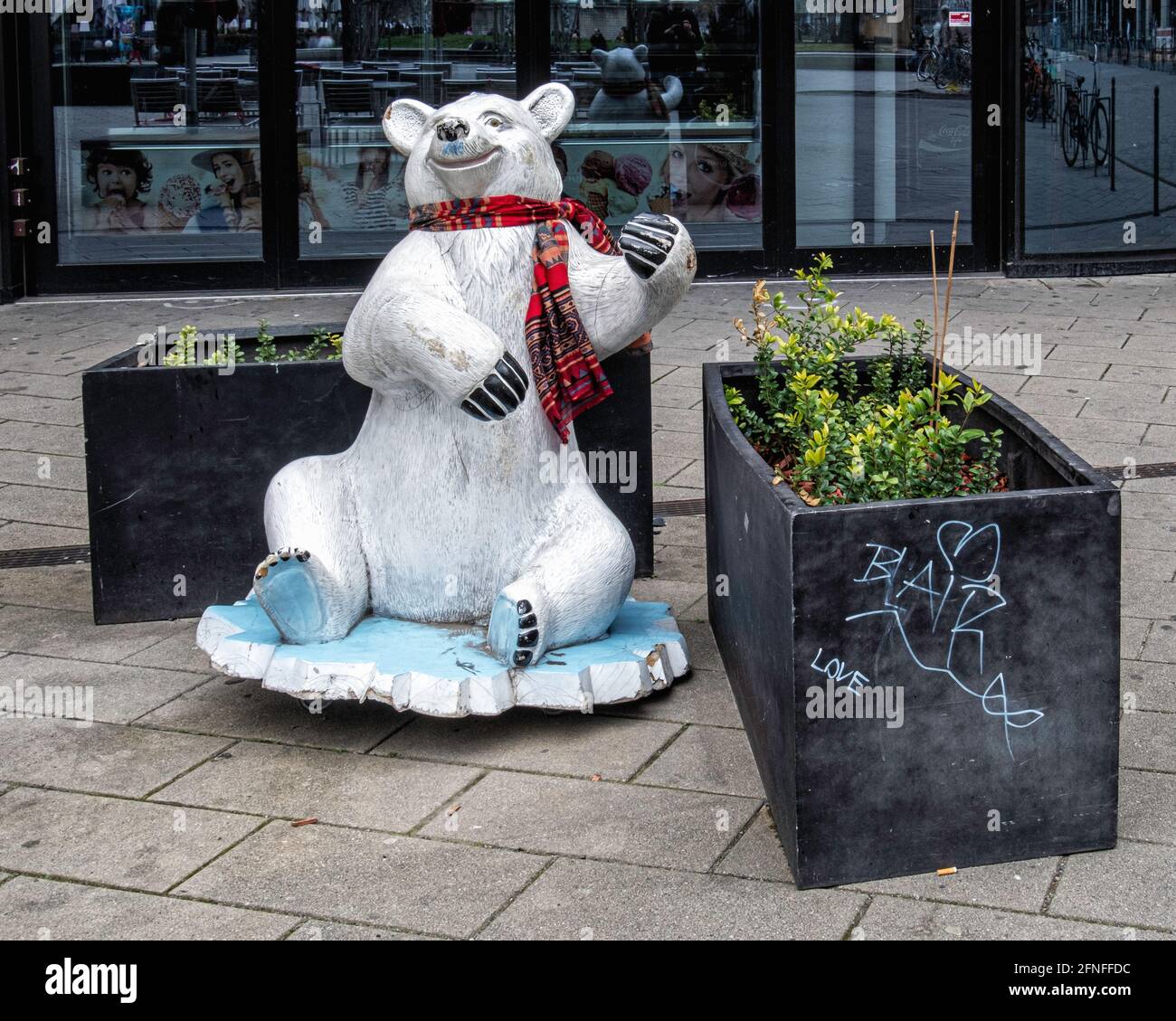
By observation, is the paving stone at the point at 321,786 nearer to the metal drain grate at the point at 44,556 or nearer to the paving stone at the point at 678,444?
the metal drain grate at the point at 44,556

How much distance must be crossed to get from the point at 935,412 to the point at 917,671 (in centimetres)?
88

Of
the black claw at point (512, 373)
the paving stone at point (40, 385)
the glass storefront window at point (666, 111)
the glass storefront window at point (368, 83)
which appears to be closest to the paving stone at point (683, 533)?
the black claw at point (512, 373)

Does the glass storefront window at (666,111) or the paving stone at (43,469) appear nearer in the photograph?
the paving stone at (43,469)

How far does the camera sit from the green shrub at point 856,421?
4215 millimetres

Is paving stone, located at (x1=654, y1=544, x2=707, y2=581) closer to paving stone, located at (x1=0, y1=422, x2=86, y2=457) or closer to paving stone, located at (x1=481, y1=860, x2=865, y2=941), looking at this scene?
paving stone, located at (x1=481, y1=860, x2=865, y2=941)

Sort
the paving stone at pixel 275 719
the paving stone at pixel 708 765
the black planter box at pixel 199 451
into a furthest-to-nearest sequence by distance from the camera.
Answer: the black planter box at pixel 199 451, the paving stone at pixel 275 719, the paving stone at pixel 708 765

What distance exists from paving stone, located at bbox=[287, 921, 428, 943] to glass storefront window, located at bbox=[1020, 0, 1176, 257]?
29.2 feet

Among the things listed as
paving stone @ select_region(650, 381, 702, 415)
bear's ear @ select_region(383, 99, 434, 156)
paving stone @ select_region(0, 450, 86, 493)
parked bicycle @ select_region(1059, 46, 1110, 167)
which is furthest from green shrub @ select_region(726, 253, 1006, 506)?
parked bicycle @ select_region(1059, 46, 1110, 167)

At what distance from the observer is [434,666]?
4609mm

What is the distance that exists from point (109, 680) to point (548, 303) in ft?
5.88

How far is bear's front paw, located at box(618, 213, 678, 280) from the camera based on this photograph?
482 centimetres

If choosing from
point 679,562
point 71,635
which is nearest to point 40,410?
point 71,635

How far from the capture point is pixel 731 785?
4.37m

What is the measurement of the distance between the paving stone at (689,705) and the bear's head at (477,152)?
1.52 metres
